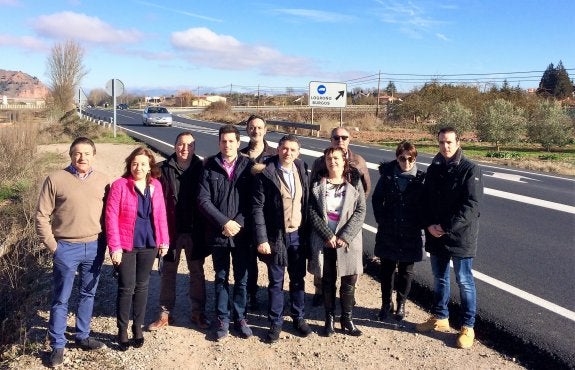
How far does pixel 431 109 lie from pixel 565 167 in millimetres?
27132

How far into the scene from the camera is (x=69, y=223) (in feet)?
12.5

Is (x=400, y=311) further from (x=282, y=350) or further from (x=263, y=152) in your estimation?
(x=263, y=152)

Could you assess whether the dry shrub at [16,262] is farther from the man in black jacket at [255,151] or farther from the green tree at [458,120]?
the green tree at [458,120]

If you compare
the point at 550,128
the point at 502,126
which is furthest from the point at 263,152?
the point at 550,128

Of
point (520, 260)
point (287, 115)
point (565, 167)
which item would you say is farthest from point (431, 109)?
point (520, 260)

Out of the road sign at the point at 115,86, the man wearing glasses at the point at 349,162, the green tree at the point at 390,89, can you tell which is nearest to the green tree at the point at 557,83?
the green tree at the point at 390,89

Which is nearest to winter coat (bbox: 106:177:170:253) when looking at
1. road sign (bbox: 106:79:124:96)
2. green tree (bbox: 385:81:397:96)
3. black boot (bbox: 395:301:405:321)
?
black boot (bbox: 395:301:405:321)

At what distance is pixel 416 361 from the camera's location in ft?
12.4

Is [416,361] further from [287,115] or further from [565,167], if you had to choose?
[287,115]

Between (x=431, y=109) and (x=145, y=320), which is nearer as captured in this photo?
(x=145, y=320)

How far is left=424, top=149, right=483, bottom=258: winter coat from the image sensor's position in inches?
160

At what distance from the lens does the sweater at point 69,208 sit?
372 cm

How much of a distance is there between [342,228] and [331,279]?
0.48m

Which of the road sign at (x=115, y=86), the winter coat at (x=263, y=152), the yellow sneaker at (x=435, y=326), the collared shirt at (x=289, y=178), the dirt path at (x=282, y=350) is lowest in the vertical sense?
the dirt path at (x=282, y=350)
